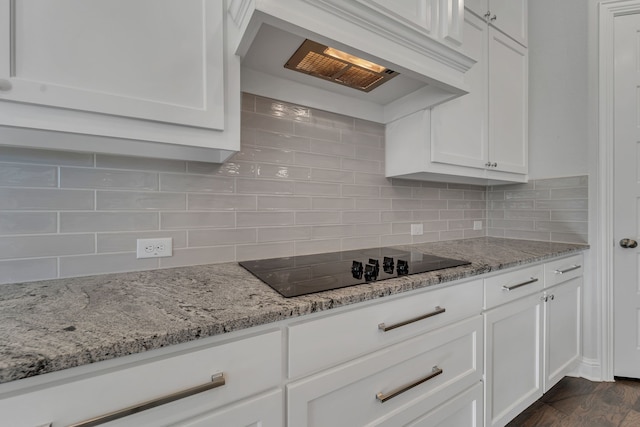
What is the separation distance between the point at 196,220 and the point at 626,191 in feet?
8.57

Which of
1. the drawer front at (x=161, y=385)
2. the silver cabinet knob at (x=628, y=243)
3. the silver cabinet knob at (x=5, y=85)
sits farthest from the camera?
the silver cabinet knob at (x=628, y=243)

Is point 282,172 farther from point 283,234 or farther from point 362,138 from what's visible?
point 362,138

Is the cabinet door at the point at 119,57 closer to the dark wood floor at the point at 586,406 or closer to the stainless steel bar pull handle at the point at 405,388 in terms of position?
the stainless steel bar pull handle at the point at 405,388

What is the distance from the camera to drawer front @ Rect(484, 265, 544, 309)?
1.24m

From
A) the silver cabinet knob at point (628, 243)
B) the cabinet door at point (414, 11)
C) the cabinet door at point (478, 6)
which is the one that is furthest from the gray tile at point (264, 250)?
the silver cabinet knob at point (628, 243)

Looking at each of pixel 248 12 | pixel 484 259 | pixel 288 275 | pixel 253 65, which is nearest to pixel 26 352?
pixel 288 275

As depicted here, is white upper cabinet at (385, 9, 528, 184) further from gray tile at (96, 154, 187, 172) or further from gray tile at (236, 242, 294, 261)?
gray tile at (96, 154, 187, 172)

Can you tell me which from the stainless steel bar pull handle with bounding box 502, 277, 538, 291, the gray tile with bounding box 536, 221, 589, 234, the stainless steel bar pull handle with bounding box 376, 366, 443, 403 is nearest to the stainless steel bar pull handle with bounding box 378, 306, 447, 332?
the stainless steel bar pull handle with bounding box 376, 366, 443, 403

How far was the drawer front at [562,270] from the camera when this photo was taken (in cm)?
157

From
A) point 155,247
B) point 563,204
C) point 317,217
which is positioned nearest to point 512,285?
point 317,217

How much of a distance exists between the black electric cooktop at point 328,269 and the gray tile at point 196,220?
208 mm

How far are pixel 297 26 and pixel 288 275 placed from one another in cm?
83

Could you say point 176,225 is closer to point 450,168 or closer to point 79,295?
point 79,295

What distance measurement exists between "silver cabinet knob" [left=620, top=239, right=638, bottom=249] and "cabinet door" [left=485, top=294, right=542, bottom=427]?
897mm
